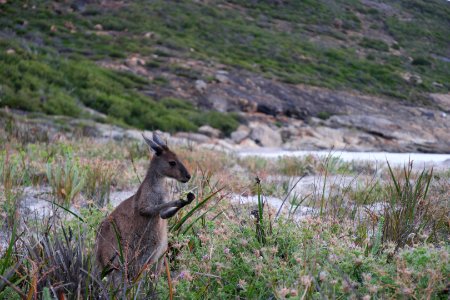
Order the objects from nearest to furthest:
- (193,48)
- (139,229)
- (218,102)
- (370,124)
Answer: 1. (139,229)
2. (370,124)
3. (218,102)
4. (193,48)

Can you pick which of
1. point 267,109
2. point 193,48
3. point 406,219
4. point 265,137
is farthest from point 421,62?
point 406,219

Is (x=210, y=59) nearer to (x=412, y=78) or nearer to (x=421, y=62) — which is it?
(x=412, y=78)

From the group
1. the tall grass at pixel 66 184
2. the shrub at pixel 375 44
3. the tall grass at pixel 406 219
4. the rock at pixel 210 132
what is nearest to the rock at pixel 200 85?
the rock at pixel 210 132

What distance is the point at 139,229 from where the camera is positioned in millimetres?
3252

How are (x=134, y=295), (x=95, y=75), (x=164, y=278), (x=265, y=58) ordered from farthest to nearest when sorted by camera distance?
(x=265, y=58) → (x=95, y=75) → (x=164, y=278) → (x=134, y=295)

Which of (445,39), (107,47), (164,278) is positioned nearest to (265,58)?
(107,47)

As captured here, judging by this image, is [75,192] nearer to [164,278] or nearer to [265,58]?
[164,278]

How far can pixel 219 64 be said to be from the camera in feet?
99.6

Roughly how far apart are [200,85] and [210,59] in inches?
164

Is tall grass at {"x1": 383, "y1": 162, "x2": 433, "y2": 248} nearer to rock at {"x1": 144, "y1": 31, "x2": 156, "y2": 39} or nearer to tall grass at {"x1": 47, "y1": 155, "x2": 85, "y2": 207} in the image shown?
tall grass at {"x1": 47, "y1": 155, "x2": 85, "y2": 207}

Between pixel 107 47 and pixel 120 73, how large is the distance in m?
4.14

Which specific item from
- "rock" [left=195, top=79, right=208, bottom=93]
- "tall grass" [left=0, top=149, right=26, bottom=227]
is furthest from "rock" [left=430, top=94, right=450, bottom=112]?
"tall grass" [left=0, top=149, right=26, bottom=227]

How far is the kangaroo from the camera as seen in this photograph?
3115 millimetres

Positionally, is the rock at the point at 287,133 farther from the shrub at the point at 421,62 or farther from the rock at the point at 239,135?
the shrub at the point at 421,62
